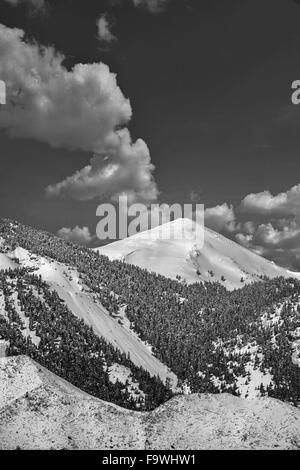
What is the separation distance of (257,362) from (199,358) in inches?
737

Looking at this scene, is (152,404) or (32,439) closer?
(32,439)

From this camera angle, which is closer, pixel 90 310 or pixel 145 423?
pixel 145 423

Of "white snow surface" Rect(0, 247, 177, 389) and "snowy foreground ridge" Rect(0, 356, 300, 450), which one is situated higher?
"white snow surface" Rect(0, 247, 177, 389)

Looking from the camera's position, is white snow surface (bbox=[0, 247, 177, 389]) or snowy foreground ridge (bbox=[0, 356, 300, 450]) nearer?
snowy foreground ridge (bbox=[0, 356, 300, 450])

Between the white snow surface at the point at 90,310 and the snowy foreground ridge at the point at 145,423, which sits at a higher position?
the white snow surface at the point at 90,310

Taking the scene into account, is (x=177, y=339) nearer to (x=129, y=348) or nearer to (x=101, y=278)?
(x=129, y=348)

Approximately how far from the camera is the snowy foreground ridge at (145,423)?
92.9ft

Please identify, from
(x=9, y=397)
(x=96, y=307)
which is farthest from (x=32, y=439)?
(x=96, y=307)

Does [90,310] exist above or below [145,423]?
above

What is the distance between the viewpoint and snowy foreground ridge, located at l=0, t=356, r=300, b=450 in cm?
2833

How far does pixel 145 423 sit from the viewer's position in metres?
30.5

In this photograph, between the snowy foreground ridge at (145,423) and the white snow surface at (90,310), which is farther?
the white snow surface at (90,310)
